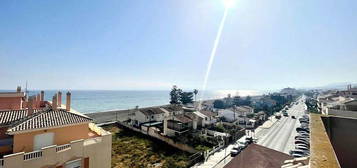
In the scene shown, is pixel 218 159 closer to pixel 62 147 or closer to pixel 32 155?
pixel 62 147

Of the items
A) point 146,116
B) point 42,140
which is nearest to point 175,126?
point 146,116

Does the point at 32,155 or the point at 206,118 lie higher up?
the point at 32,155

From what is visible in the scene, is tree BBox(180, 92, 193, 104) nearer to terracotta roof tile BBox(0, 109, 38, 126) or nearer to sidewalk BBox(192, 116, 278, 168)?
sidewalk BBox(192, 116, 278, 168)

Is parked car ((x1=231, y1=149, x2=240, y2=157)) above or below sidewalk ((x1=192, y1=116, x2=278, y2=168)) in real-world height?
above

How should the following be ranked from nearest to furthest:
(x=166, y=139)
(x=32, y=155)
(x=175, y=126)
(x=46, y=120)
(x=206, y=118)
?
(x=32, y=155)
(x=46, y=120)
(x=166, y=139)
(x=175, y=126)
(x=206, y=118)

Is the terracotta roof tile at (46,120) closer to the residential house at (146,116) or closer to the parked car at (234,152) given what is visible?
the parked car at (234,152)

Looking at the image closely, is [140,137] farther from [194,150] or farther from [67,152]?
[67,152]

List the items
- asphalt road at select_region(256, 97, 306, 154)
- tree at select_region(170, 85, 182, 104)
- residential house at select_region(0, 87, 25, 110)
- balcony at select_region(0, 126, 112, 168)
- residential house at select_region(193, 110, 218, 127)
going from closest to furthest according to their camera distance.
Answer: balcony at select_region(0, 126, 112, 168) → residential house at select_region(0, 87, 25, 110) → asphalt road at select_region(256, 97, 306, 154) → residential house at select_region(193, 110, 218, 127) → tree at select_region(170, 85, 182, 104)

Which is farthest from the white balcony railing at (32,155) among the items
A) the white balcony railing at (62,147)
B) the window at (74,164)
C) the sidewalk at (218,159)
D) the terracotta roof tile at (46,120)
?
the sidewalk at (218,159)

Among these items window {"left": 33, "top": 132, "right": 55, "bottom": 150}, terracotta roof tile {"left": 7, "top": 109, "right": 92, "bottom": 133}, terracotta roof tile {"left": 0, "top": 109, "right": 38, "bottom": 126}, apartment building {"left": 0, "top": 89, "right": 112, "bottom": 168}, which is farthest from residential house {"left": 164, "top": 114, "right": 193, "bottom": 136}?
terracotta roof tile {"left": 0, "top": 109, "right": 38, "bottom": 126}

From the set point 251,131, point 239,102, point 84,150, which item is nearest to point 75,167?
point 84,150
